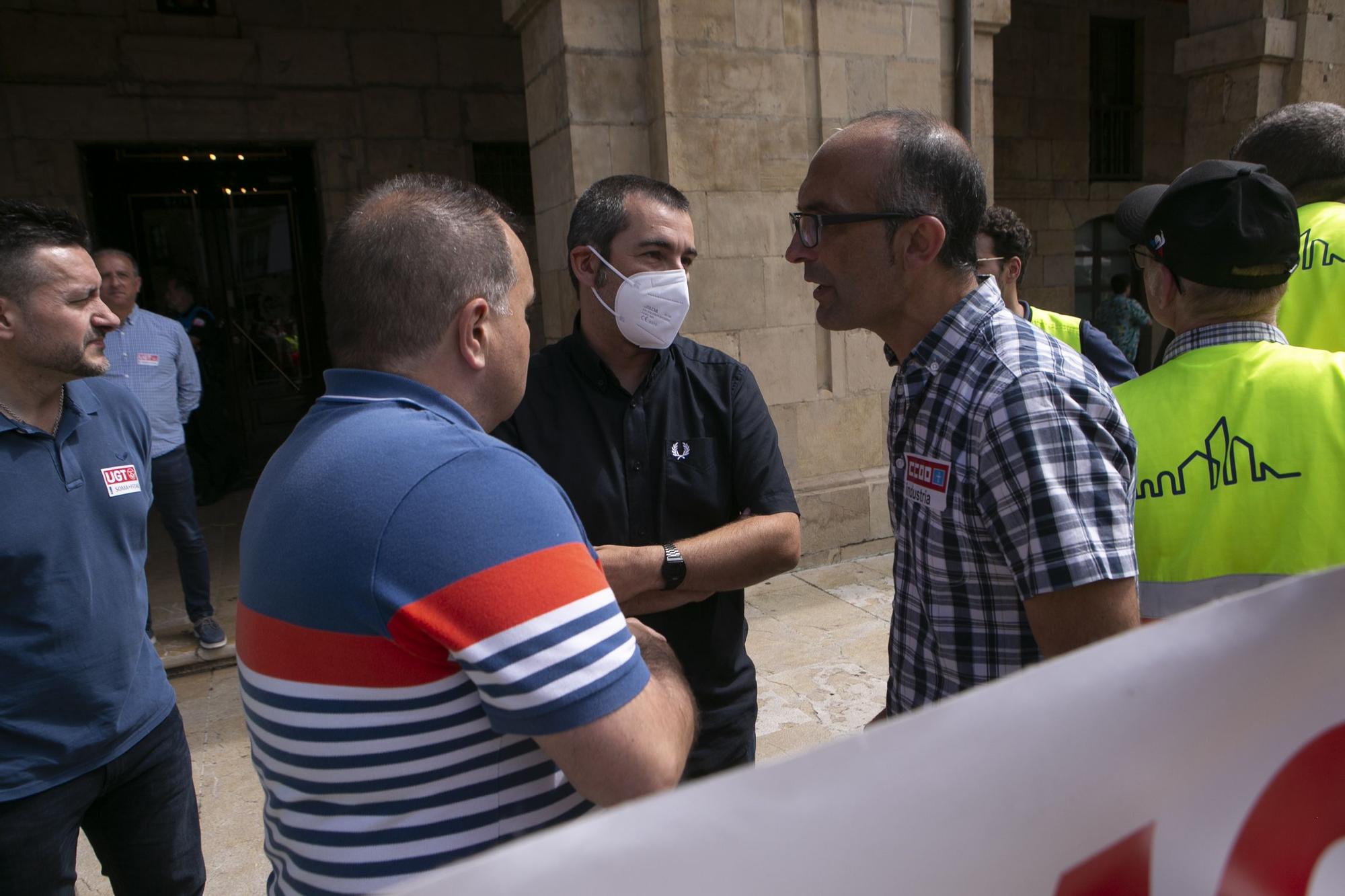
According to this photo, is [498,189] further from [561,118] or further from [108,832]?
[108,832]

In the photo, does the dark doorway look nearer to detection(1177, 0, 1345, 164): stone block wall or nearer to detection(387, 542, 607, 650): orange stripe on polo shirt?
detection(387, 542, 607, 650): orange stripe on polo shirt

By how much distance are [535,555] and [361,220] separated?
573 mm

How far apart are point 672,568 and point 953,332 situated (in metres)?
0.80

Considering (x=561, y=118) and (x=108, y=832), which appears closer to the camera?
(x=108, y=832)

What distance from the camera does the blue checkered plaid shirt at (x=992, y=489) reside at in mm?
1254

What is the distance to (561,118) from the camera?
4785 millimetres

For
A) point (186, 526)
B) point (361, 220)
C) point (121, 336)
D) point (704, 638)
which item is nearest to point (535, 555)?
point (361, 220)

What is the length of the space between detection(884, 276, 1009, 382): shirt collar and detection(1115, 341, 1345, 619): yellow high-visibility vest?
0.38m

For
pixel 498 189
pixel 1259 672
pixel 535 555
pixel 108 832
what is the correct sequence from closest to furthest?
pixel 1259 672 < pixel 535 555 < pixel 108 832 < pixel 498 189

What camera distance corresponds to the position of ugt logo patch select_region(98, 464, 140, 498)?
2.08 metres

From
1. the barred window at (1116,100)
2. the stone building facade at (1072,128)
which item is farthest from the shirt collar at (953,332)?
the barred window at (1116,100)

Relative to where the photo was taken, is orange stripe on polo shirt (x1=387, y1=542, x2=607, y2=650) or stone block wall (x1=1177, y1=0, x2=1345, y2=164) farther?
stone block wall (x1=1177, y1=0, x2=1345, y2=164)

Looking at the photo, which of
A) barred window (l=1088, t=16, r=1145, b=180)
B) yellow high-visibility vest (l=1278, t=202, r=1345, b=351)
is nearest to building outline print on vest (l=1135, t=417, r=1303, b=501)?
yellow high-visibility vest (l=1278, t=202, r=1345, b=351)

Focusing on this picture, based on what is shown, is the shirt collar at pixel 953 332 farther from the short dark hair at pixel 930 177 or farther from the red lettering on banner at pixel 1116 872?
the red lettering on banner at pixel 1116 872
